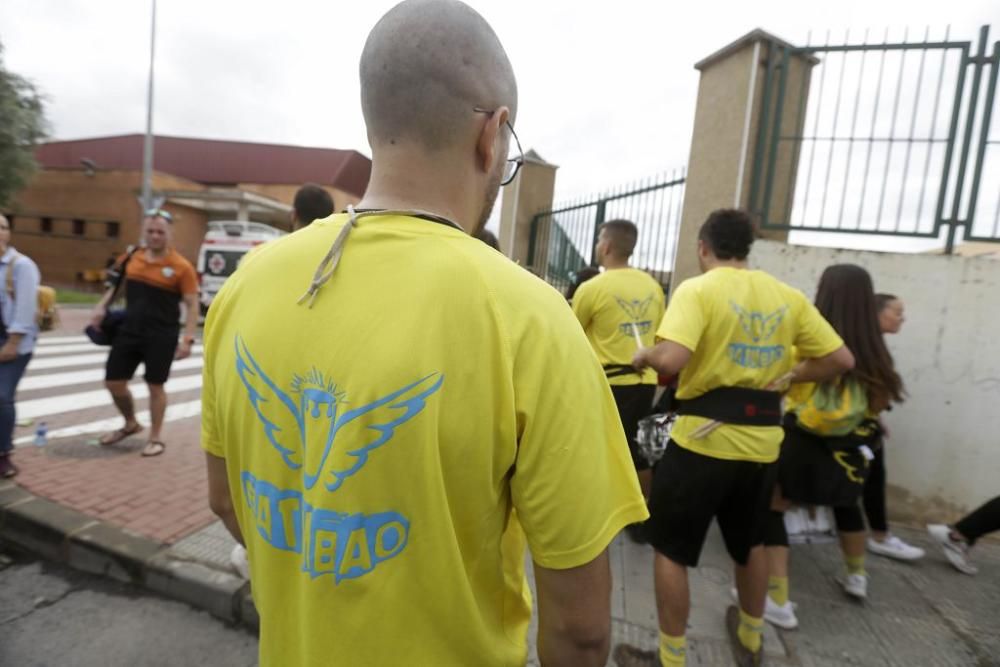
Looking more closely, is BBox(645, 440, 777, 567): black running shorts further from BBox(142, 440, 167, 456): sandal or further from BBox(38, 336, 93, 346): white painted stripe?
BBox(38, 336, 93, 346): white painted stripe

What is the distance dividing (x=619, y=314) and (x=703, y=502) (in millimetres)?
1665

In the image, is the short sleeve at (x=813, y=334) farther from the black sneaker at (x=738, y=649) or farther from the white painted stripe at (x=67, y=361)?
the white painted stripe at (x=67, y=361)

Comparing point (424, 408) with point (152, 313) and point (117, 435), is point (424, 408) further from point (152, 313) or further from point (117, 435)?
point (117, 435)

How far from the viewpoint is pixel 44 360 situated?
321 inches

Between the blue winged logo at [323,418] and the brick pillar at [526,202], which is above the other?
the brick pillar at [526,202]

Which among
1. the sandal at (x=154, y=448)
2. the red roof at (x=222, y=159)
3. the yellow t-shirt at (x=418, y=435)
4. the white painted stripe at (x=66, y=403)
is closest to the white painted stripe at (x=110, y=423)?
the white painted stripe at (x=66, y=403)

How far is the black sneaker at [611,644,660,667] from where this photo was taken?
246cm

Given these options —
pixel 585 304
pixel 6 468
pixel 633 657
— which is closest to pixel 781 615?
pixel 633 657

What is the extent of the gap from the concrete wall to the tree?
77.7ft

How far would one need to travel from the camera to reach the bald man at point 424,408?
87 centimetres

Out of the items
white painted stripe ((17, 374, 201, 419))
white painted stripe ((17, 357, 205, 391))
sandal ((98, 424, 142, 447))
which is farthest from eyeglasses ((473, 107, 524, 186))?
white painted stripe ((17, 357, 205, 391))

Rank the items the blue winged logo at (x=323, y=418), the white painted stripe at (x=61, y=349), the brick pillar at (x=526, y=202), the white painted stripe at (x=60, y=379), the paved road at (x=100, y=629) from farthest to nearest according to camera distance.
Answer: the white painted stripe at (x=61, y=349) < the brick pillar at (x=526, y=202) < the white painted stripe at (x=60, y=379) < the paved road at (x=100, y=629) < the blue winged logo at (x=323, y=418)

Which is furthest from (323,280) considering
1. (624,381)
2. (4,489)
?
(4,489)

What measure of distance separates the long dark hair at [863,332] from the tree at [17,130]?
2380 centimetres
